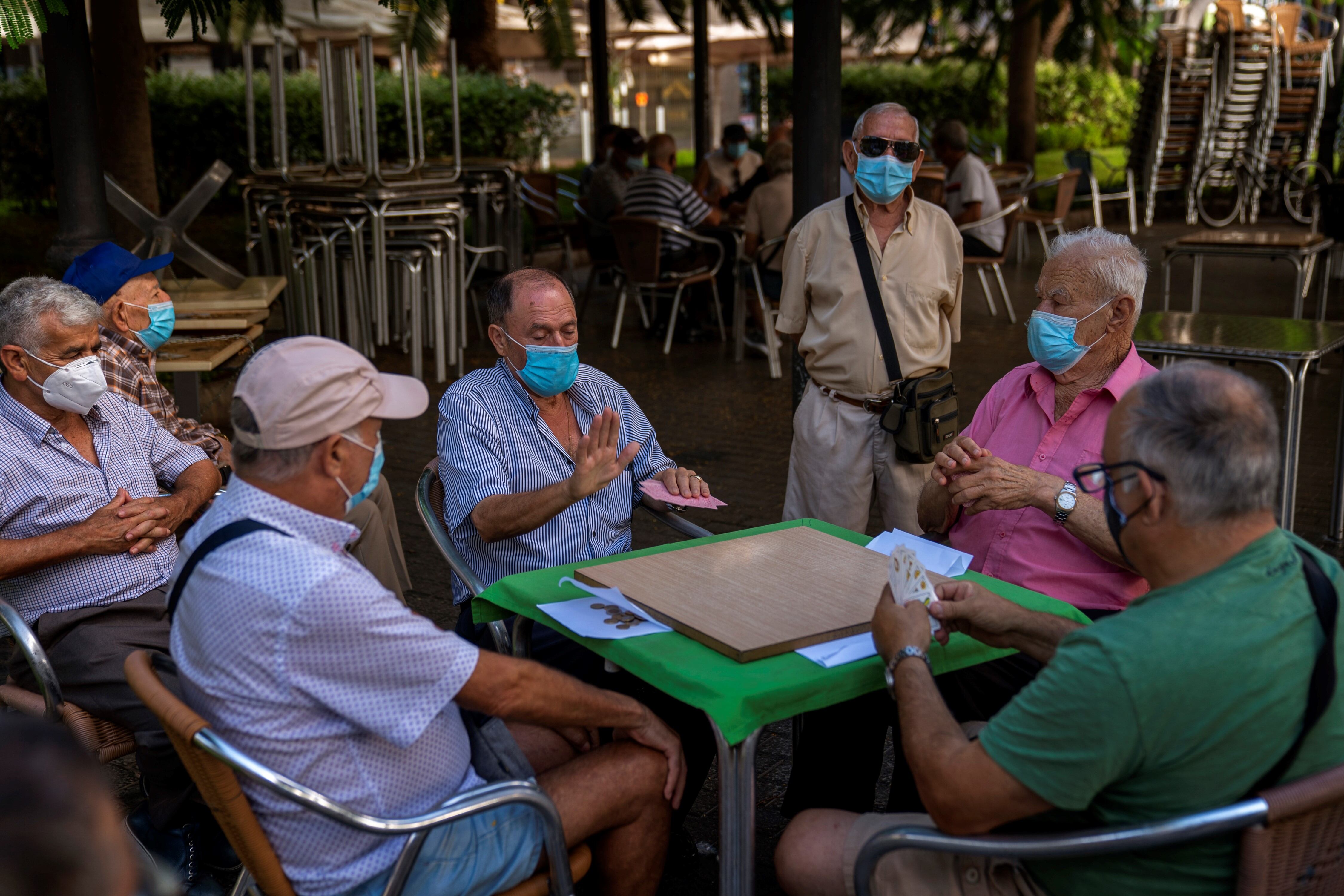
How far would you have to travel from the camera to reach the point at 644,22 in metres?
14.7

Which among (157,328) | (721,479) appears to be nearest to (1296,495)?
(721,479)

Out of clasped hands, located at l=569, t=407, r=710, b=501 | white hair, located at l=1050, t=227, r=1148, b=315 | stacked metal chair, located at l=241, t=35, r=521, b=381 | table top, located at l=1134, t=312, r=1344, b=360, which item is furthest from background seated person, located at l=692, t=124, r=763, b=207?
clasped hands, located at l=569, t=407, r=710, b=501

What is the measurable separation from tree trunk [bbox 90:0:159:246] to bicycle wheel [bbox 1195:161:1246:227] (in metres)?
13.8

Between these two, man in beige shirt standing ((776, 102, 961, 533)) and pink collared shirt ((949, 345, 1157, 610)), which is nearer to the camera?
pink collared shirt ((949, 345, 1157, 610))

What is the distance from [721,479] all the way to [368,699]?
4404 millimetres

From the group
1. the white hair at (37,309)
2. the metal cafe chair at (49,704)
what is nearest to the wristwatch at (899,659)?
the metal cafe chair at (49,704)

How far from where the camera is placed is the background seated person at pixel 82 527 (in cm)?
276

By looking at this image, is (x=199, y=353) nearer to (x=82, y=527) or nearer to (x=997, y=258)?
(x=82, y=527)

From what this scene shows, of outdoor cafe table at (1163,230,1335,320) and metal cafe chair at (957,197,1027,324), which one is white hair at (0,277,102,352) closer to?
outdoor cafe table at (1163,230,1335,320)

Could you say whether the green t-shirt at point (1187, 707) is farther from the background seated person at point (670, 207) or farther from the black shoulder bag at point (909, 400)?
the background seated person at point (670, 207)

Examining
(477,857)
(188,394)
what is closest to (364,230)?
(188,394)

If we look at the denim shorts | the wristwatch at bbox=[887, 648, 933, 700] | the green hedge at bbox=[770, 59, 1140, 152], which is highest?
the green hedge at bbox=[770, 59, 1140, 152]

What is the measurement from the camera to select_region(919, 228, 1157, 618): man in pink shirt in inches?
115

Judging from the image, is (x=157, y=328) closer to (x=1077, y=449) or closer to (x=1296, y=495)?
(x=1077, y=449)
